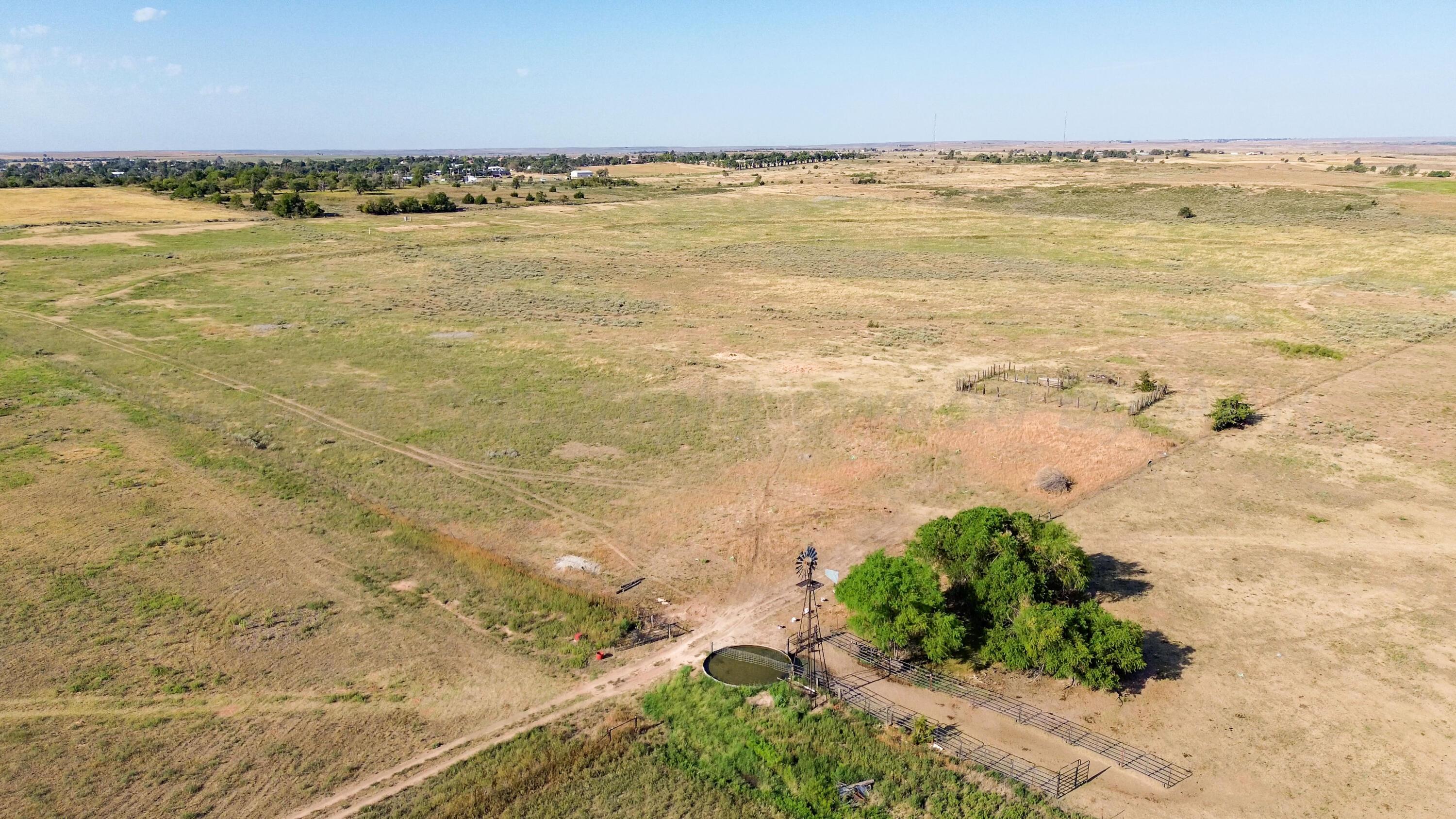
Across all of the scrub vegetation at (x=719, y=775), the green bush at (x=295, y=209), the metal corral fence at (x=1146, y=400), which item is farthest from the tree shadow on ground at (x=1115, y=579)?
the green bush at (x=295, y=209)

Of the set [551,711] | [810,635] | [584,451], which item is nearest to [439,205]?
[584,451]

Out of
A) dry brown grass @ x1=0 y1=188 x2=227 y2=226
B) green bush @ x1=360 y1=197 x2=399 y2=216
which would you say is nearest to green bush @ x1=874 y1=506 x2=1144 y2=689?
green bush @ x1=360 y1=197 x2=399 y2=216

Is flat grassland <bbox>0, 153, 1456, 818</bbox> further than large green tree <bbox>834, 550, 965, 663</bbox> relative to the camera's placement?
No

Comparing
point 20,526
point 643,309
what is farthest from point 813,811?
point 643,309

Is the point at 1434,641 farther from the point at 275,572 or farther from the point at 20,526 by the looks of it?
the point at 20,526

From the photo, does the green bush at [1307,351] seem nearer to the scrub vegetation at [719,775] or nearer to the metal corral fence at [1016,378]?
the metal corral fence at [1016,378]

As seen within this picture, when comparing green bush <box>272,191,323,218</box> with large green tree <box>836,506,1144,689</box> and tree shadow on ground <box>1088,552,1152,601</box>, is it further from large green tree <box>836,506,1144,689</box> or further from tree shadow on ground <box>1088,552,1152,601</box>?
tree shadow on ground <box>1088,552,1152,601</box>
